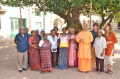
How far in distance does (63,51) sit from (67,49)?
0.18m

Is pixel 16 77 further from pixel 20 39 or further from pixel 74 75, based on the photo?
pixel 74 75

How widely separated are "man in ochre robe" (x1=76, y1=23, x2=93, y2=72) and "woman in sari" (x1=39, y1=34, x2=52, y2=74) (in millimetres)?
1156

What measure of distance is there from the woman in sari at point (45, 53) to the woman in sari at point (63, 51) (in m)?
0.56

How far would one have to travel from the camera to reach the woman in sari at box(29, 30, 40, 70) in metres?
7.44

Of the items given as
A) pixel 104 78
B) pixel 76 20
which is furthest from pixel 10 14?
pixel 104 78

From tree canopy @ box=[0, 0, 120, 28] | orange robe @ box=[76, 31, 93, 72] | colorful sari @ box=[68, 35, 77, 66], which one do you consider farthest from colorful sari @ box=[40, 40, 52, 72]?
tree canopy @ box=[0, 0, 120, 28]

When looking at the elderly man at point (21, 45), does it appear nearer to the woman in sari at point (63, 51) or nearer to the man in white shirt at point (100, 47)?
the woman in sari at point (63, 51)

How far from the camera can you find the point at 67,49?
7.70 m

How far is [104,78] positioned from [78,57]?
1322 millimetres

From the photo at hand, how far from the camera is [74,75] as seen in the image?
702cm

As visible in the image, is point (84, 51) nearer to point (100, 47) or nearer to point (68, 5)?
point (100, 47)

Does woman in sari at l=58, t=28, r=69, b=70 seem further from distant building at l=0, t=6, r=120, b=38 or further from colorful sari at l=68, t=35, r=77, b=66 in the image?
distant building at l=0, t=6, r=120, b=38

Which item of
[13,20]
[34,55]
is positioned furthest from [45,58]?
[13,20]

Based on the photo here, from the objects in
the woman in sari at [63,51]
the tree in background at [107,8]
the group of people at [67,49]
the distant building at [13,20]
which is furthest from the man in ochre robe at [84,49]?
the distant building at [13,20]
